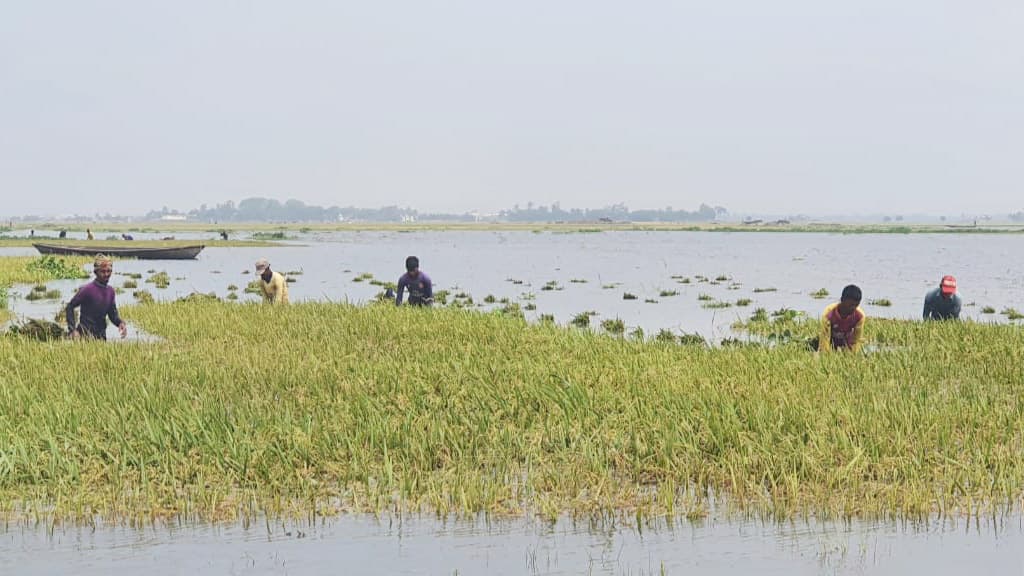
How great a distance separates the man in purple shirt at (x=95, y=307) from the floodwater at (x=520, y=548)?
7726mm

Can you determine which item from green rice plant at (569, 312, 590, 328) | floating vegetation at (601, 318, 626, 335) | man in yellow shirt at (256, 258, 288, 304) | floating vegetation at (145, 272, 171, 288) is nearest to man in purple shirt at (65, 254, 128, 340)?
man in yellow shirt at (256, 258, 288, 304)

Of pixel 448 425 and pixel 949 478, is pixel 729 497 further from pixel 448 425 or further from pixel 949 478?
pixel 448 425

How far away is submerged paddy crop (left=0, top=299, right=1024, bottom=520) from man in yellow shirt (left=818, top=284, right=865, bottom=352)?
398 millimetres

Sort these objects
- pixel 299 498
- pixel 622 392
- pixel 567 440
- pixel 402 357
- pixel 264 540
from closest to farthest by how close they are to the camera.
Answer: pixel 264 540 → pixel 299 498 → pixel 567 440 → pixel 622 392 → pixel 402 357

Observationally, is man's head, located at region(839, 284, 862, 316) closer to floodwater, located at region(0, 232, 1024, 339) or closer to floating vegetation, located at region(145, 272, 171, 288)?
floodwater, located at region(0, 232, 1024, 339)

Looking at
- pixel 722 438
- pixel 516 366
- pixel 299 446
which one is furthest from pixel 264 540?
pixel 516 366

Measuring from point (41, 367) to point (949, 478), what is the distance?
9999 mm

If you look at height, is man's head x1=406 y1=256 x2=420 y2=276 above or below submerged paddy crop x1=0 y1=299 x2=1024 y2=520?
above

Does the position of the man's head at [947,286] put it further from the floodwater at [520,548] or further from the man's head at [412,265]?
the floodwater at [520,548]

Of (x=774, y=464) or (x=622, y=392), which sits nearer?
(x=774, y=464)

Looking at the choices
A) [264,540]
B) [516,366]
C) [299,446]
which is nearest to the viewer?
[264,540]

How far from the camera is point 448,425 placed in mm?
8562

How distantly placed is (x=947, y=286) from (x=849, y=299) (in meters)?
5.11

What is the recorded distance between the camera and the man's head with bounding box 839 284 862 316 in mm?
11719
